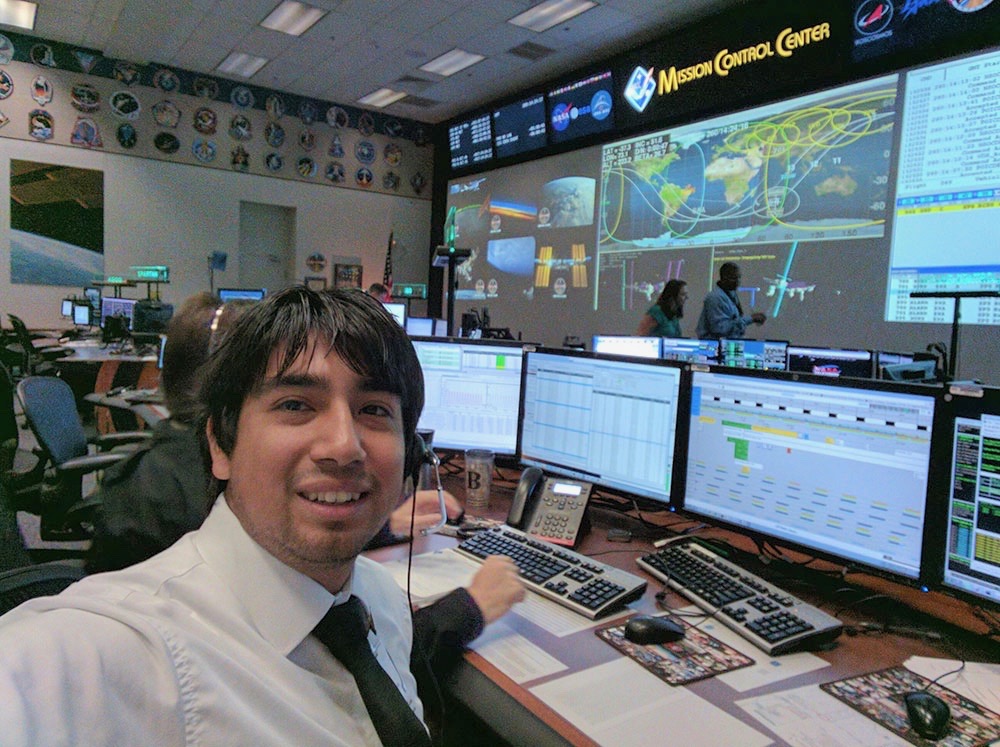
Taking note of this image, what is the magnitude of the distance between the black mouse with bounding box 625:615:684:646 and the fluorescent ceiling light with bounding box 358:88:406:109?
26.6 ft

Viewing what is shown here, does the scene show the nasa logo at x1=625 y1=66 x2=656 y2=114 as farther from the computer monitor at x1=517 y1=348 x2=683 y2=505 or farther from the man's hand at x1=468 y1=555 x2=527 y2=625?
the man's hand at x1=468 y1=555 x2=527 y2=625

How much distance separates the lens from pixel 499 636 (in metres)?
1.15

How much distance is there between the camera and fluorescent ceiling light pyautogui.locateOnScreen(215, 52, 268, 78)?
7262 mm

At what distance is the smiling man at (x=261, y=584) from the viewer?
52 cm

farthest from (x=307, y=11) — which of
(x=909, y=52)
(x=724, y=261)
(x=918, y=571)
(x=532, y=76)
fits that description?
(x=918, y=571)

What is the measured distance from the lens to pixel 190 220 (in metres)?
8.10

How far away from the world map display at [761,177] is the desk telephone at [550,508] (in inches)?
156

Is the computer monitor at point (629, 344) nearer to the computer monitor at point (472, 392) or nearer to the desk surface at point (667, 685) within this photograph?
the computer monitor at point (472, 392)

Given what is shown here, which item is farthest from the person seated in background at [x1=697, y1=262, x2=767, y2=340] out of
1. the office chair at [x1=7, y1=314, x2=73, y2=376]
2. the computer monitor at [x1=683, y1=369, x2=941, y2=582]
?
the office chair at [x1=7, y1=314, x2=73, y2=376]

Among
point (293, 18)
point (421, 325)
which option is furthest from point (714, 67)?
point (293, 18)

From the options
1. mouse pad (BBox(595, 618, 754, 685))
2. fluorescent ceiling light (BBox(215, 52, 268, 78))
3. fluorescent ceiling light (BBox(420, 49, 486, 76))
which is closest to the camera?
mouse pad (BBox(595, 618, 754, 685))

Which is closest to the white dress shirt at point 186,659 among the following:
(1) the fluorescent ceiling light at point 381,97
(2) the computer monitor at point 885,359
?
(2) the computer monitor at point 885,359

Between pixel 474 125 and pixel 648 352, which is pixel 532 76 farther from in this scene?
pixel 648 352

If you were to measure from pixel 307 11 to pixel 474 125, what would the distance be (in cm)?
287
